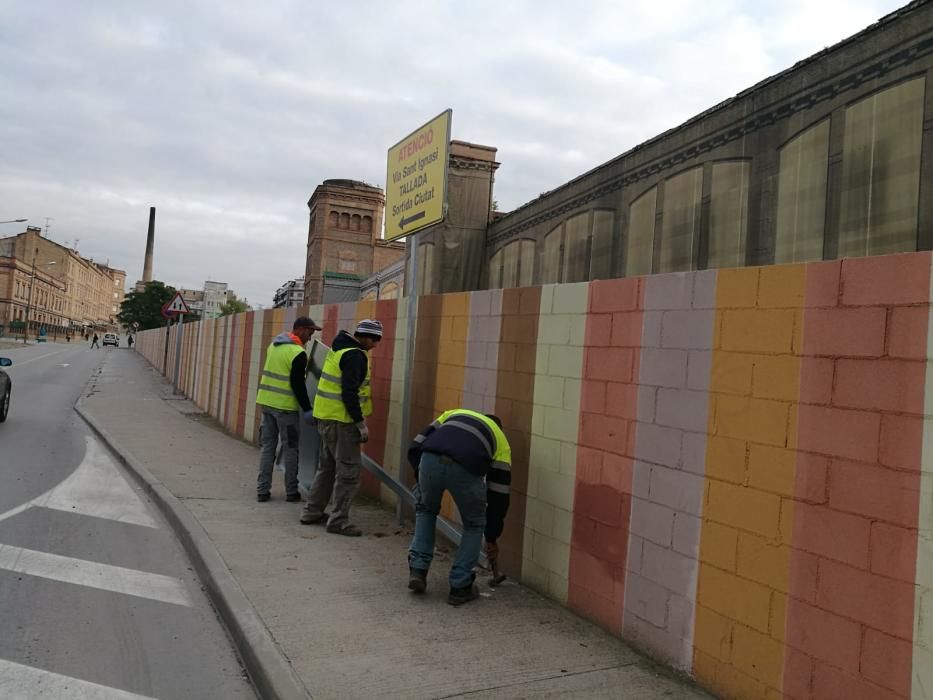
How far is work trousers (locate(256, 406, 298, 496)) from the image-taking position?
288 inches

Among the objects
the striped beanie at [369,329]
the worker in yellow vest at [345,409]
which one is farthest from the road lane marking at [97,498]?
the striped beanie at [369,329]

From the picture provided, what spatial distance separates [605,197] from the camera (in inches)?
372

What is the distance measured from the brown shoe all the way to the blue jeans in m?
1.51

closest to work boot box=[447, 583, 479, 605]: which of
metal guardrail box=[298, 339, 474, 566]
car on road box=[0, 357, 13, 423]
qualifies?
metal guardrail box=[298, 339, 474, 566]

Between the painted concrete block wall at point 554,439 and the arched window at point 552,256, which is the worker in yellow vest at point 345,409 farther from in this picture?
the arched window at point 552,256

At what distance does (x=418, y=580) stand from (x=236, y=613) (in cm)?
111

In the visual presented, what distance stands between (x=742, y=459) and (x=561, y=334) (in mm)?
1669

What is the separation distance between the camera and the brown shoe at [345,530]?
6.10m

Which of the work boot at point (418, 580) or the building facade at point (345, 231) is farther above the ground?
the building facade at point (345, 231)

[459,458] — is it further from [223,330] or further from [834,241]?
[223,330]

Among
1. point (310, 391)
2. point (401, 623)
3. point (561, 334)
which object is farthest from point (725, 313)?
point (310, 391)

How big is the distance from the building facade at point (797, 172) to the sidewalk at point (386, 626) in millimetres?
3862

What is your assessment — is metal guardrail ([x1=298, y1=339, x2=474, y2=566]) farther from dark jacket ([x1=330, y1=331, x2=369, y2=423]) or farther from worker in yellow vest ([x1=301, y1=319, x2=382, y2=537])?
dark jacket ([x1=330, y1=331, x2=369, y2=423])

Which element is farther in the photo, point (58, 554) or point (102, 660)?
point (58, 554)
